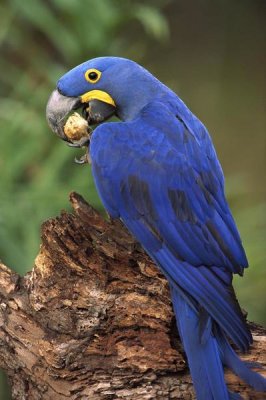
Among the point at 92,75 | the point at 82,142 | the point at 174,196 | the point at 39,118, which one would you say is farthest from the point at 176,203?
the point at 39,118

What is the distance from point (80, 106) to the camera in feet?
7.81

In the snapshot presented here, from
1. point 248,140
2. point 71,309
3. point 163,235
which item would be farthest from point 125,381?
point 248,140

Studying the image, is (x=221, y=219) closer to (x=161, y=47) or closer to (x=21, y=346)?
(x=21, y=346)

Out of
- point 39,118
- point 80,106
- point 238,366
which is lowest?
point 238,366

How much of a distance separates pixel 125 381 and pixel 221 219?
1.39 feet

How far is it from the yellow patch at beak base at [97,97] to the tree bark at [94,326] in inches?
14.6

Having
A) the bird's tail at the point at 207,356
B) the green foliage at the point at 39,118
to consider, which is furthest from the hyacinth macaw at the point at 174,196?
the green foliage at the point at 39,118

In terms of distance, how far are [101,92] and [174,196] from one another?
0.39 m

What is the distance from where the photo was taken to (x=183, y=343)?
79.0 inches

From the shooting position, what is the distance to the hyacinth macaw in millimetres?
2008

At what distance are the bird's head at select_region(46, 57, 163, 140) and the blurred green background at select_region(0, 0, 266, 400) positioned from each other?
1.21 m

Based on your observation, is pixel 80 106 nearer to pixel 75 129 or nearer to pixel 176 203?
pixel 75 129

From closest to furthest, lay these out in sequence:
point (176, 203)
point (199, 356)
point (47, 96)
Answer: point (199, 356)
point (176, 203)
point (47, 96)

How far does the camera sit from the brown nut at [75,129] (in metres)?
2.31
